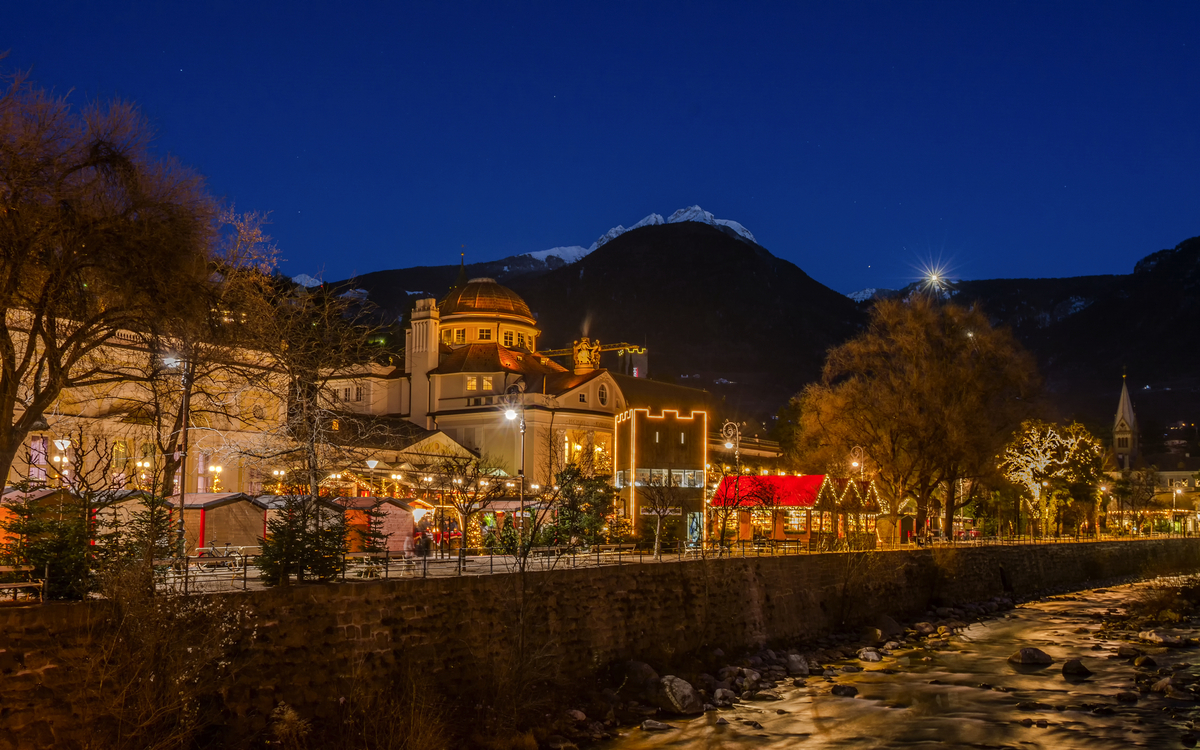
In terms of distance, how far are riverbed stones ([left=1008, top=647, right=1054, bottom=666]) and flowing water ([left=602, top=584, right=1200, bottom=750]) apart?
425mm

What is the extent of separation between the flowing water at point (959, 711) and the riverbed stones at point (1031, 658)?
425mm

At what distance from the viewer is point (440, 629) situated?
939 inches

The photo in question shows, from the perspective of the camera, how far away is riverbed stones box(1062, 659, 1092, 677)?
1302 inches

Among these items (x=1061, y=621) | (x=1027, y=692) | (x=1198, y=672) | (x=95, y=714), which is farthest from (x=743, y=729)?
(x=1061, y=621)

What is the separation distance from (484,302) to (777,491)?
50502 mm

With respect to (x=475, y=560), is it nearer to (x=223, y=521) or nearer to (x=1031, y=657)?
(x=223, y=521)

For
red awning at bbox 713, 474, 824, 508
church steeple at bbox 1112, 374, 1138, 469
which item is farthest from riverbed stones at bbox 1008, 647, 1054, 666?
church steeple at bbox 1112, 374, 1138, 469

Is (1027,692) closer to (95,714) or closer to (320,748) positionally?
(320,748)

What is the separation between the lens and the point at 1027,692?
1201 inches

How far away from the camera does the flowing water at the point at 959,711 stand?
24.4m

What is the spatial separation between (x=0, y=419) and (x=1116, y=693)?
29193 millimetres

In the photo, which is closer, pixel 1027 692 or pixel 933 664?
pixel 1027 692

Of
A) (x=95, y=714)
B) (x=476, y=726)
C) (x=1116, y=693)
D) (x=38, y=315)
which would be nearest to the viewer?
(x=95, y=714)

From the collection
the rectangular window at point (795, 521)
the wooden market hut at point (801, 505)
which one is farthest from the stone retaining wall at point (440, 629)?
the rectangular window at point (795, 521)
